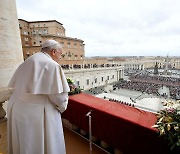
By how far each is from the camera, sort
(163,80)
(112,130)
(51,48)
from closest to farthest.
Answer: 1. (51,48)
2. (112,130)
3. (163,80)

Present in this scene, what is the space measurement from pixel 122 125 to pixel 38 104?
3.13 feet

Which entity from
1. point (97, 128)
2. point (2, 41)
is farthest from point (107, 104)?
point (2, 41)

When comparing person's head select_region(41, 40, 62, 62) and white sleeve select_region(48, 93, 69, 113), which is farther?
person's head select_region(41, 40, 62, 62)

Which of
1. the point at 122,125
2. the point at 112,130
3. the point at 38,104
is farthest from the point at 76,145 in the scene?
the point at 38,104

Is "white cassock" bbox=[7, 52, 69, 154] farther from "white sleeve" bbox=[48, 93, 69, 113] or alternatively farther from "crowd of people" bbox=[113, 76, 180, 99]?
"crowd of people" bbox=[113, 76, 180, 99]

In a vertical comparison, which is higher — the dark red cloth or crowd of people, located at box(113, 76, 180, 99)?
the dark red cloth

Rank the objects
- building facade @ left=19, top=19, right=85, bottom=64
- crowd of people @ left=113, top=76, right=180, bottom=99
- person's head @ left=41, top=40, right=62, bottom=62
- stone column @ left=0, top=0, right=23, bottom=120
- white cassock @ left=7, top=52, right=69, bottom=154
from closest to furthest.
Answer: white cassock @ left=7, top=52, right=69, bottom=154 < person's head @ left=41, top=40, right=62, bottom=62 < stone column @ left=0, top=0, right=23, bottom=120 < crowd of people @ left=113, top=76, right=180, bottom=99 < building facade @ left=19, top=19, right=85, bottom=64

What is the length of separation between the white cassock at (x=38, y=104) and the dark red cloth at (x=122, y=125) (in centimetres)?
71

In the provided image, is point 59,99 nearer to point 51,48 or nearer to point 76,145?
point 51,48

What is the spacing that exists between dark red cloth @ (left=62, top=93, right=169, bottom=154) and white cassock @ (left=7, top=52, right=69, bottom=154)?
71 centimetres

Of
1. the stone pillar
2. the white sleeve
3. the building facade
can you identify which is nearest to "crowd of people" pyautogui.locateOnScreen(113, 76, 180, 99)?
the building facade

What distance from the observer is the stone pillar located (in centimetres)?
229

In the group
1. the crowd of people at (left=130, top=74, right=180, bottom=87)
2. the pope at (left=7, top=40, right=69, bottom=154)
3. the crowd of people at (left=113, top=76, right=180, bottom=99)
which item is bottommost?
the crowd of people at (left=130, top=74, right=180, bottom=87)

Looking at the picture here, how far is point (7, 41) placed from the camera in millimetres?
2359
